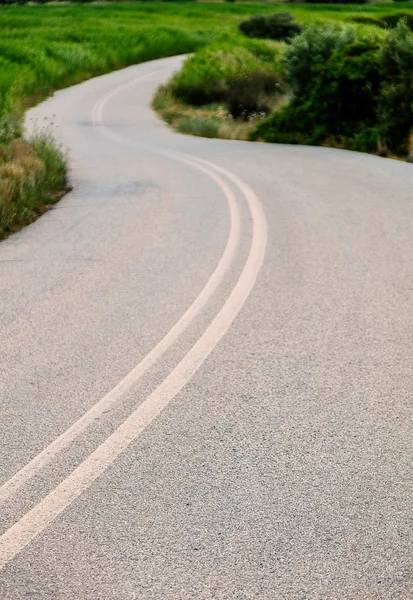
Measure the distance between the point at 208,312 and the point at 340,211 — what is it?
5.44 m

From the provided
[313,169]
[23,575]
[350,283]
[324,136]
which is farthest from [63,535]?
[324,136]

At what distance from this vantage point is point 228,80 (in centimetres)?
3956

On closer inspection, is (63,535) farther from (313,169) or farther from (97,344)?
(313,169)

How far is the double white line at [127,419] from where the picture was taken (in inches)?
183

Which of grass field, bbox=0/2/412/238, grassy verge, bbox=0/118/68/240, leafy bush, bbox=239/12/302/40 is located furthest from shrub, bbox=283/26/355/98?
leafy bush, bbox=239/12/302/40

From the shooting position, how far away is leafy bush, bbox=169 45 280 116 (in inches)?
1353

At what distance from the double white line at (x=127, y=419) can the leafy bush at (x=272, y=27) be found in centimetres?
5892

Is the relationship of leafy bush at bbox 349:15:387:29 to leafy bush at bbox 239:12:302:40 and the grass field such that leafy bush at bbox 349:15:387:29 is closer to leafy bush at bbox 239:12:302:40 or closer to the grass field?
the grass field

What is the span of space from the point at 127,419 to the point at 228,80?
35.1 metres

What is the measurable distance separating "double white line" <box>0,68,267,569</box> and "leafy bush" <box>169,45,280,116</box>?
24.1 m

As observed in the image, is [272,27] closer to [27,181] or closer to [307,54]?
[307,54]

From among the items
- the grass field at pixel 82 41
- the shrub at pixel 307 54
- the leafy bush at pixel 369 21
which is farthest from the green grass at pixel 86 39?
the shrub at pixel 307 54

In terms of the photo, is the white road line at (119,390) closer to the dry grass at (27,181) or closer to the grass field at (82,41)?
the dry grass at (27,181)

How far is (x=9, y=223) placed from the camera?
13.1 meters
